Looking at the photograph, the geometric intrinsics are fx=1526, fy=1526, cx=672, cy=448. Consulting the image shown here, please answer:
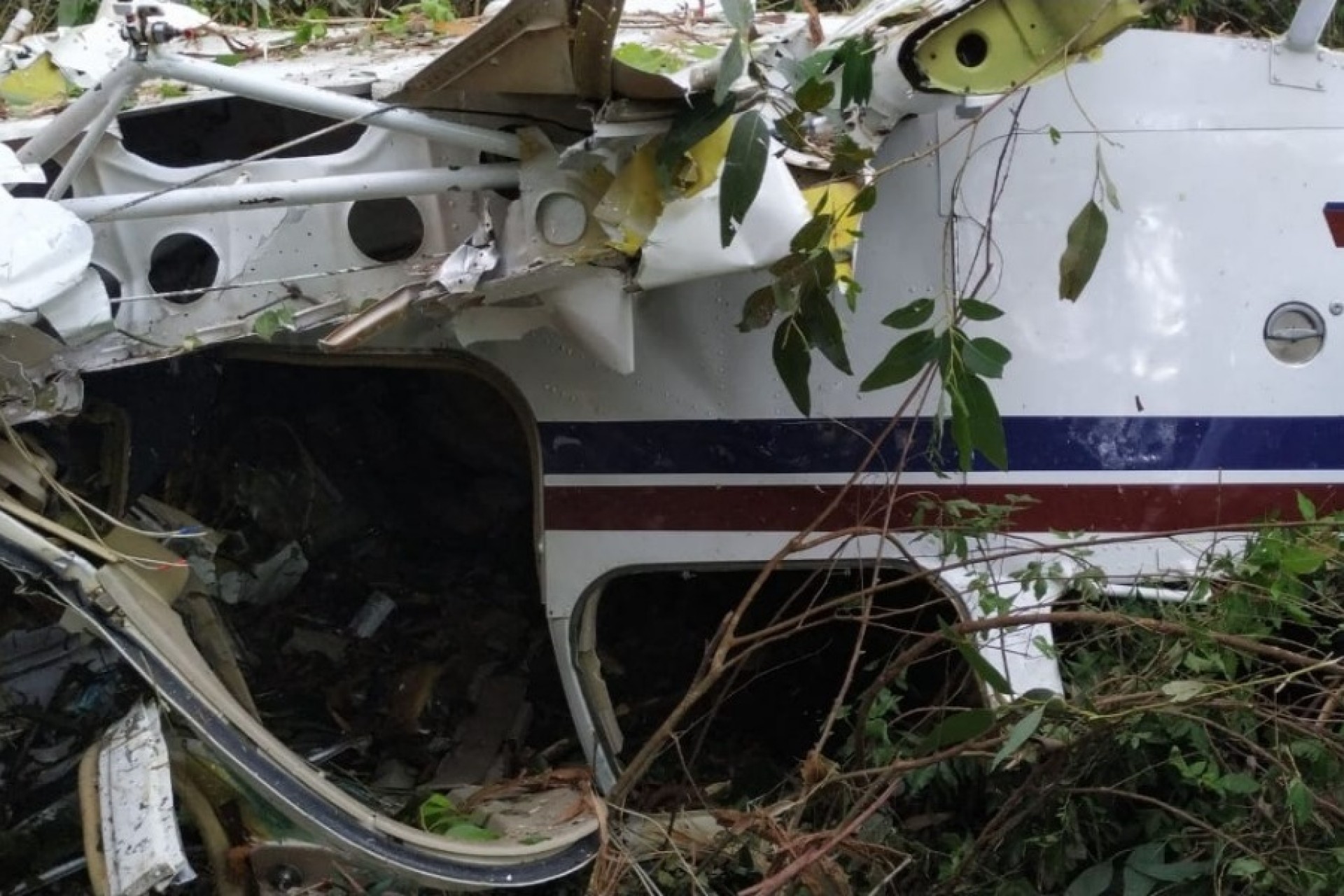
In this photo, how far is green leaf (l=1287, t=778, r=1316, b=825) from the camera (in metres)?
2.72

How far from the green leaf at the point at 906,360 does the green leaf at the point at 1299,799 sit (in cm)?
100

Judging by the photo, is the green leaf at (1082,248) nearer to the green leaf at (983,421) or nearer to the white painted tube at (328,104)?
the green leaf at (983,421)

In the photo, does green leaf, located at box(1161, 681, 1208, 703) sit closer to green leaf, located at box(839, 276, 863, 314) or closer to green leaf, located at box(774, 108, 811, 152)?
green leaf, located at box(839, 276, 863, 314)

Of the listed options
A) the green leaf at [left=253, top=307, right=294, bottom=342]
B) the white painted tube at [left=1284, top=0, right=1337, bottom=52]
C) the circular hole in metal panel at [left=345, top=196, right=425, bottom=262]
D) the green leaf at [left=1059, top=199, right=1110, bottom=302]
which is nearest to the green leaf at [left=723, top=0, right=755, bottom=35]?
the green leaf at [left=1059, top=199, right=1110, bottom=302]

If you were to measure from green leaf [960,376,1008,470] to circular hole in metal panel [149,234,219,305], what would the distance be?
60.9 inches

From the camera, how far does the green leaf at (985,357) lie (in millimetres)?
2812

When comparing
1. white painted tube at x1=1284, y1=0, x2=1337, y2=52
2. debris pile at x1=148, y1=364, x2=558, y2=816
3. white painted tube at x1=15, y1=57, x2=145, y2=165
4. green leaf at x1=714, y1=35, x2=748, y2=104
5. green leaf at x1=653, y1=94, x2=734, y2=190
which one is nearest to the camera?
green leaf at x1=714, y1=35, x2=748, y2=104

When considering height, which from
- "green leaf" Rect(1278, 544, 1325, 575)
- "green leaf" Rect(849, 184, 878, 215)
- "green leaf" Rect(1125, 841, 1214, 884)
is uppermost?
"green leaf" Rect(849, 184, 878, 215)

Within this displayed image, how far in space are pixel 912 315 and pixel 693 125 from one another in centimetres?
59

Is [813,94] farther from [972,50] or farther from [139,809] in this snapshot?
[139,809]

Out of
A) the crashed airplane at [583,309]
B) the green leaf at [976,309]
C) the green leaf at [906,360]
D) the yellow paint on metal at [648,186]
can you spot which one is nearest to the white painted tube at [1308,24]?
the crashed airplane at [583,309]

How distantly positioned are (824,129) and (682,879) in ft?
5.24

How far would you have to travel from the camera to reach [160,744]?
2785 millimetres

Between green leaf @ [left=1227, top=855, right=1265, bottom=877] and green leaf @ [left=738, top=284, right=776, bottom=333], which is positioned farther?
green leaf @ [left=738, top=284, right=776, bottom=333]
